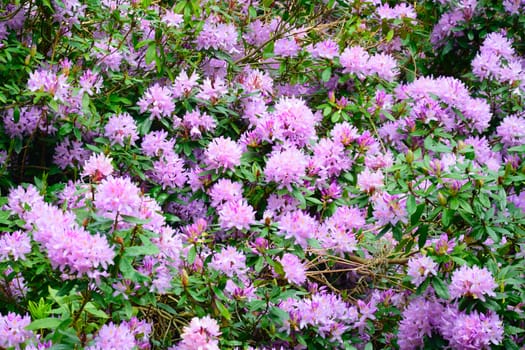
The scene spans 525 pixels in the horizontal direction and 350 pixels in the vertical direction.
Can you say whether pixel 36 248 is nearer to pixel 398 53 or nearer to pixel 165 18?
pixel 165 18

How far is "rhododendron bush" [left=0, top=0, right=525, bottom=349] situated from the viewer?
231 centimetres

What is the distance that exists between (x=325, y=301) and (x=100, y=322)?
0.84 metres

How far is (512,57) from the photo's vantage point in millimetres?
3762

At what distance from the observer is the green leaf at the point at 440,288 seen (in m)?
2.54

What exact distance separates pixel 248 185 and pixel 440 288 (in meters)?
0.87

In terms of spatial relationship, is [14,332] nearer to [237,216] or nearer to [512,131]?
[237,216]

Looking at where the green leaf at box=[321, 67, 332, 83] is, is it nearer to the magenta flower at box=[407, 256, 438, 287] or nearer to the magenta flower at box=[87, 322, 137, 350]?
the magenta flower at box=[407, 256, 438, 287]

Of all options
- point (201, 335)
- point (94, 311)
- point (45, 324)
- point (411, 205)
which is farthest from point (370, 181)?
point (45, 324)

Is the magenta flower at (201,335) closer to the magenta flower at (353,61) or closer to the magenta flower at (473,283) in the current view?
the magenta flower at (473,283)

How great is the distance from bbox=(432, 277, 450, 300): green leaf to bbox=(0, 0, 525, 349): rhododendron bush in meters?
0.02

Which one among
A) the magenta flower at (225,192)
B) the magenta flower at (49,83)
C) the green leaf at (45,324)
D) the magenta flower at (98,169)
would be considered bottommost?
the green leaf at (45,324)

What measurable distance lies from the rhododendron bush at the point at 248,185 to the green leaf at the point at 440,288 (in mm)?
23

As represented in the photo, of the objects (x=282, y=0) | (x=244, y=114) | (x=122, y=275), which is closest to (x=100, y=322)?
(x=122, y=275)

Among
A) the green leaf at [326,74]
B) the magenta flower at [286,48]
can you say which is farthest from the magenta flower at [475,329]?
the magenta flower at [286,48]
